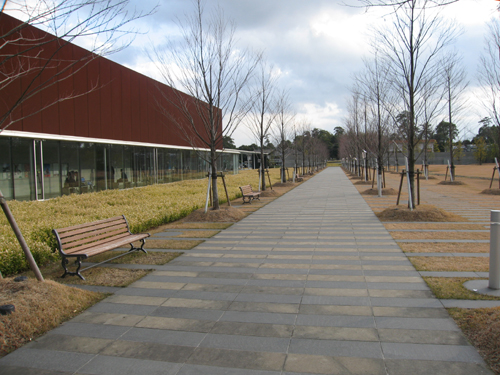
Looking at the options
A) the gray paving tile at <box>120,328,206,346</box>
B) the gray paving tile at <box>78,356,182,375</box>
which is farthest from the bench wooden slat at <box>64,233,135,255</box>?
the gray paving tile at <box>78,356,182,375</box>

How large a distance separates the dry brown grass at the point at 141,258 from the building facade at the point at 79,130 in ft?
17.7

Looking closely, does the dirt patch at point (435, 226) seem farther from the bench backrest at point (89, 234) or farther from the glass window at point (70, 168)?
the glass window at point (70, 168)

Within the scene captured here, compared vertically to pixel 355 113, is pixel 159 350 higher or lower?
lower

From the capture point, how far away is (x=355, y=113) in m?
29.3

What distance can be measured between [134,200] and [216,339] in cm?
1269

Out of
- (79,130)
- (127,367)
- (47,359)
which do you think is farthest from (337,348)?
(79,130)

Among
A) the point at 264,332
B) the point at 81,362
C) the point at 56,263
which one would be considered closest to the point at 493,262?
the point at 264,332

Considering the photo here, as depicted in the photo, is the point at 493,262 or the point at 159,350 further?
the point at 493,262

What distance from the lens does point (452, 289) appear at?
4.92 m

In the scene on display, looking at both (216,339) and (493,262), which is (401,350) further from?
(493,262)

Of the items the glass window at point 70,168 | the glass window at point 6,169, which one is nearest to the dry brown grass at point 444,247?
the glass window at point 6,169

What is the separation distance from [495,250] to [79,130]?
19.9 m

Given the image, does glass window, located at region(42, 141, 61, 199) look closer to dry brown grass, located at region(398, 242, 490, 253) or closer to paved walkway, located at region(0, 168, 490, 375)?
paved walkway, located at region(0, 168, 490, 375)

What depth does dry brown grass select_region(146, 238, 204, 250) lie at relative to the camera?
814 centimetres
